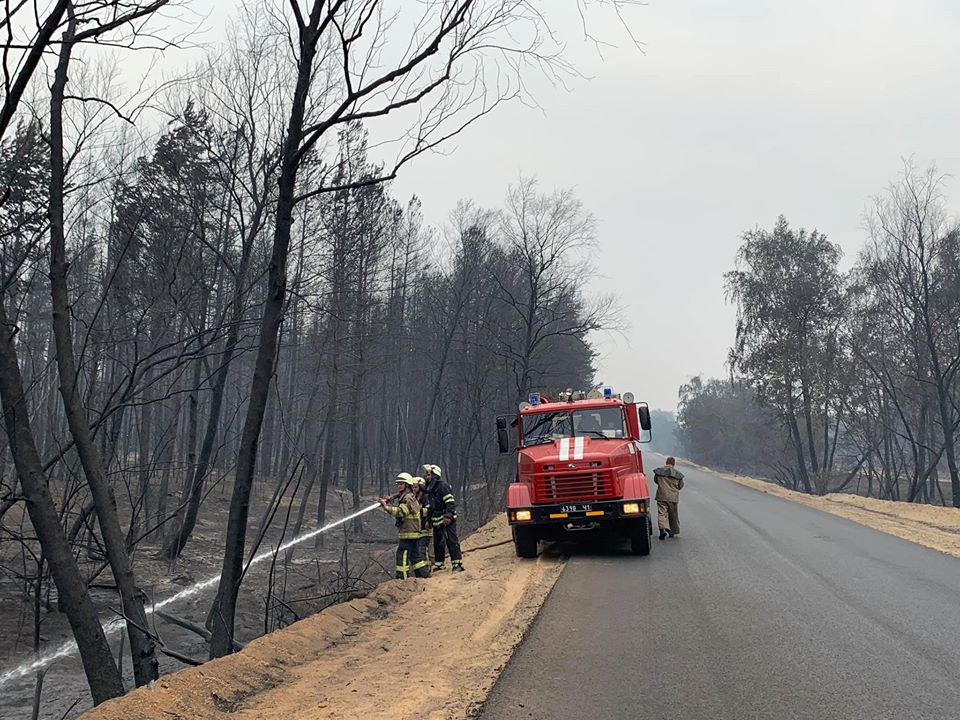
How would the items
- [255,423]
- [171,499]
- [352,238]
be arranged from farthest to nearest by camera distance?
1. [171,499]
2. [352,238]
3. [255,423]

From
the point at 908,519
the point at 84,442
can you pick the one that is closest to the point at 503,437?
the point at 84,442

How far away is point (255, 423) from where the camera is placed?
6664 mm

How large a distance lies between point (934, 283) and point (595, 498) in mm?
27650

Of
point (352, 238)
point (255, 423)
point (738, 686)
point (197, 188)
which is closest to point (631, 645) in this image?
point (738, 686)

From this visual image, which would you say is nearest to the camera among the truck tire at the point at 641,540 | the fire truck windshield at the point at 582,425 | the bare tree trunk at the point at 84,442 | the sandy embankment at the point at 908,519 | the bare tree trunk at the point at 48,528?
the bare tree trunk at the point at 48,528

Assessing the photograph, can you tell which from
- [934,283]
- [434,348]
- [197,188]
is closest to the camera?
[197,188]

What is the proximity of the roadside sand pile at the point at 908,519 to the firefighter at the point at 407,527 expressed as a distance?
9.86 metres

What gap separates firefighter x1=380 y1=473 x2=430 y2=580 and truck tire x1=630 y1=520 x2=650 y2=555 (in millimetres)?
3525

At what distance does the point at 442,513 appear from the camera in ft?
38.5

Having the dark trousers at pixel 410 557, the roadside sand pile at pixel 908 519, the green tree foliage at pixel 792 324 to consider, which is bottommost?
the roadside sand pile at pixel 908 519

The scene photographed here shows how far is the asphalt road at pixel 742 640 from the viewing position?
16.9 feet

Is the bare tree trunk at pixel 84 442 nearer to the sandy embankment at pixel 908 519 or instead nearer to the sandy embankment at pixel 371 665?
the sandy embankment at pixel 371 665

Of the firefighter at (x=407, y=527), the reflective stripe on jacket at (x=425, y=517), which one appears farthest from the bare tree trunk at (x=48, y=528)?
the reflective stripe on jacket at (x=425, y=517)

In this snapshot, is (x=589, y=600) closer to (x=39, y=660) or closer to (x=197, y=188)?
(x=39, y=660)
